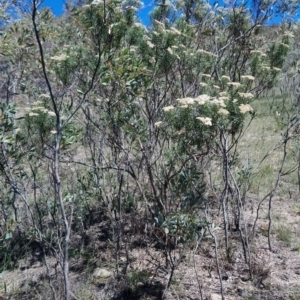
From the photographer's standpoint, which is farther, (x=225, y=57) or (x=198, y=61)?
(x=225, y=57)

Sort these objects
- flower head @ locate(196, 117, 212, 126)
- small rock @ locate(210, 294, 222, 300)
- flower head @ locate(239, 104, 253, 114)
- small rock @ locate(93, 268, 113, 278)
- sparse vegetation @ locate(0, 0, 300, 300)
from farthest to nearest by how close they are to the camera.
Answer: small rock @ locate(93, 268, 113, 278)
small rock @ locate(210, 294, 222, 300)
sparse vegetation @ locate(0, 0, 300, 300)
flower head @ locate(239, 104, 253, 114)
flower head @ locate(196, 117, 212, 126)

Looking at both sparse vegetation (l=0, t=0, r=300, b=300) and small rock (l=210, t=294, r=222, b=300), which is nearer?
sparse vegetation (l=0, t=0, r=300, b=300)

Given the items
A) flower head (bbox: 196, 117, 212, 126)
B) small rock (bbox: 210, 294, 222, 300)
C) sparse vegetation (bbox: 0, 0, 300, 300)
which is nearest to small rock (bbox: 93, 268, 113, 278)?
sparse vegetation (bbox: 0, 0, 300, 300)

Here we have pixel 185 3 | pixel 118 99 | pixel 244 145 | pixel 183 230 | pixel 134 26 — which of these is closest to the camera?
pixel 183 230

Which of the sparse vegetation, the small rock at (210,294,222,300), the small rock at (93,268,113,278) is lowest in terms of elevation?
the small rock at (210,294,222,300)

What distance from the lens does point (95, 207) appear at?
5125 mm

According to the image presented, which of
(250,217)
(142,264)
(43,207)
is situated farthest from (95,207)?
(250,217)

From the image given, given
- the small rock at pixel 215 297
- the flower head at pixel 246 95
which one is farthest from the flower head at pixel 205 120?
the small rock at pixel 215 297

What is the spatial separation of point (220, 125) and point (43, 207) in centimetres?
301

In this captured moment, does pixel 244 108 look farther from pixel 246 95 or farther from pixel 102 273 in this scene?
pixel 102 273

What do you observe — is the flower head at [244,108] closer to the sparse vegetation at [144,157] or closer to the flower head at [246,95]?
the sparse vegetation at [144,157]

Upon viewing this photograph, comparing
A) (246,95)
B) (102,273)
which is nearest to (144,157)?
(102,273)

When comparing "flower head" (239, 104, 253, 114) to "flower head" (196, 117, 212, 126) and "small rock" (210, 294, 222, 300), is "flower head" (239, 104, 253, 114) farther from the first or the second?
"small rock" (210, 294, 222, 300)

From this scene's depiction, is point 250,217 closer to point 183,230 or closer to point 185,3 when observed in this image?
point 183,230
